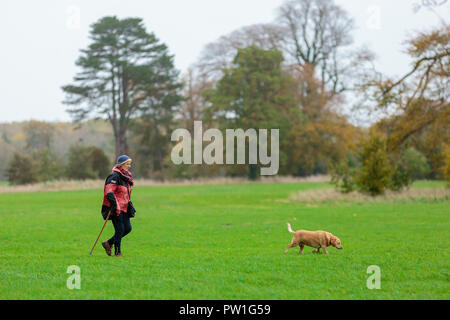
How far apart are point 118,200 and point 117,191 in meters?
0.18

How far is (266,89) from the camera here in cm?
5175

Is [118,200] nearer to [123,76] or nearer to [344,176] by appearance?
[344,176]

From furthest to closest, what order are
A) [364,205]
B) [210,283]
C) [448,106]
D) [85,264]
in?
[448,106], [364,205], [85,264], [210,283]

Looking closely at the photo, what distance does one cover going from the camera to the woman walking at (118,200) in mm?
9617

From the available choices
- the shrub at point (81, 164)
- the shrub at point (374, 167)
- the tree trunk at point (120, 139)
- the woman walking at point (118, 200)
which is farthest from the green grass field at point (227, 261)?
the tree trunk at point (120, 139)

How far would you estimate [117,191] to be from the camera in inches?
387

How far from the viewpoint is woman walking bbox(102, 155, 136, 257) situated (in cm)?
962

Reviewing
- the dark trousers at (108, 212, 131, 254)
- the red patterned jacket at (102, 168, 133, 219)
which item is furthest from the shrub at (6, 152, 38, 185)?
the red patterned jacket at (102, 168, 133, 219)

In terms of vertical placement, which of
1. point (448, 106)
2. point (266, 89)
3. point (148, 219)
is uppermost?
point (266, 89)

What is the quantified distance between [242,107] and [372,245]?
40283 mm

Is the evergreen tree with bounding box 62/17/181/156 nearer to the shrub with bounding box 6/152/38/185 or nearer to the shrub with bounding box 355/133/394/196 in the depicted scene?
the shrub with bounding box 6/152/38/185

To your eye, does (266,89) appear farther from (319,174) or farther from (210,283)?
→ (210,283)
